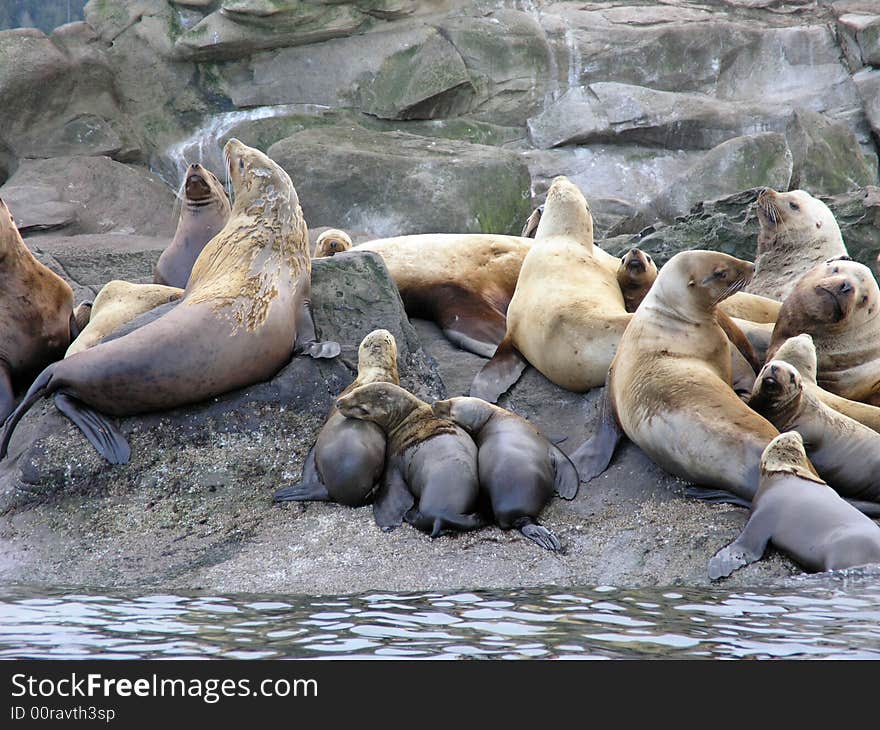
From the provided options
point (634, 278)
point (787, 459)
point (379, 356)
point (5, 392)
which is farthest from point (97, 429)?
point (634, 278)

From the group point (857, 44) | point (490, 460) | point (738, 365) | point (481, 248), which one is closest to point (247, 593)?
point (490, 460)

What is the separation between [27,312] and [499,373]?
2720 millimetres

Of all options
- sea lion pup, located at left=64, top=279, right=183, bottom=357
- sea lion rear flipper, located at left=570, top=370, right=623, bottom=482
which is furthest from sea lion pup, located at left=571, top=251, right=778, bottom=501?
sea lion pup, located at left=64, top=279, right=183, bottom=357

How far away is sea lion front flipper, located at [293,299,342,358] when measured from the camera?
21.8 ft

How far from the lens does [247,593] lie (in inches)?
191

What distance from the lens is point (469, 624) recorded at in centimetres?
402

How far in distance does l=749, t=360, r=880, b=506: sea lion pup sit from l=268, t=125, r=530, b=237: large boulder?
236 inches

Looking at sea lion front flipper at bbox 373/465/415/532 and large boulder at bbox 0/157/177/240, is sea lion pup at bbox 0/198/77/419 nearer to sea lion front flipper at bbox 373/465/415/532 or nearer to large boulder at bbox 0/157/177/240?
sea lion front flipper at bbox 373/465/415/532

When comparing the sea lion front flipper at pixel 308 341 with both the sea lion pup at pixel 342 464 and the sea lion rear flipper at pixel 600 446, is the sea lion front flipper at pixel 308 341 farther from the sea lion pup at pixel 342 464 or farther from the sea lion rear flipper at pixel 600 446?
the sea lion rear flipper at pixel 600 446

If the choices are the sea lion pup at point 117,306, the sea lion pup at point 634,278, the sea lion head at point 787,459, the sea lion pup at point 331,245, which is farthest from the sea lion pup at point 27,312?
the sea lion head at point 787,459

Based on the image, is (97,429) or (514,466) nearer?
(514,466)

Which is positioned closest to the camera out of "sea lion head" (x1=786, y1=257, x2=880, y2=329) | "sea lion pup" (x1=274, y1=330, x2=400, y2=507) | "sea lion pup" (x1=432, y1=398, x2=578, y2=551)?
"sea lion pup" (x1=432, y1=398, x2=578, y2=551)

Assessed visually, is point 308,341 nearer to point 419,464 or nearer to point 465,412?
point 465,412

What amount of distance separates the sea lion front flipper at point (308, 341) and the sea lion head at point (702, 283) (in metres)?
1.65
